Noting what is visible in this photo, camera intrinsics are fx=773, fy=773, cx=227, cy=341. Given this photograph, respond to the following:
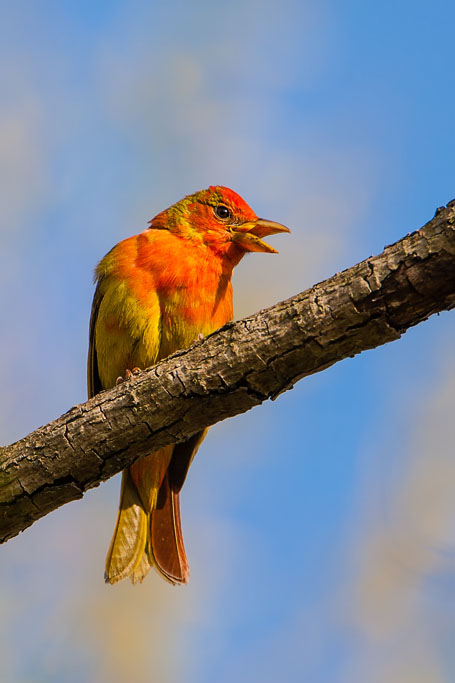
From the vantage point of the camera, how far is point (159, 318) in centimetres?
466

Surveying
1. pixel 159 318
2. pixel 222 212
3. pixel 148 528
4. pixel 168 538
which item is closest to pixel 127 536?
pixel 148 528

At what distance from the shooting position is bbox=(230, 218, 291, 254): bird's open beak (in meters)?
5.17

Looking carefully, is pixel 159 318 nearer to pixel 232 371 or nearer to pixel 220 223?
pixel 220 223

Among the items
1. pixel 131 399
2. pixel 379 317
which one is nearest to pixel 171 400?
pixel 131 399

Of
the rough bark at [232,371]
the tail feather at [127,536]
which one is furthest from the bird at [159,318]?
the rough bark at [232,371]

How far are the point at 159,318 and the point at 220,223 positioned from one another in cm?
107

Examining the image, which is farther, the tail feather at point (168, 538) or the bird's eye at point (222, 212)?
the bird's eye at point (222, 212)

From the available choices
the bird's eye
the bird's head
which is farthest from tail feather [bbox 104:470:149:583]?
the bird's eye

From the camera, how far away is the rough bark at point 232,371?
2.68 meters

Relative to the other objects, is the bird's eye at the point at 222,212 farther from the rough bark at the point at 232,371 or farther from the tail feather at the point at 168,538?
the rough bark at the point at 232,371

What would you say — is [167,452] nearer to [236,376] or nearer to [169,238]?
[169,238]

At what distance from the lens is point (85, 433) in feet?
10.9

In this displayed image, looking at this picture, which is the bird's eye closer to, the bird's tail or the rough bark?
the bird's tail

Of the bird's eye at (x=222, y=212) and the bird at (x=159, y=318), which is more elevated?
the bird's eye at (x=222, y=212)
